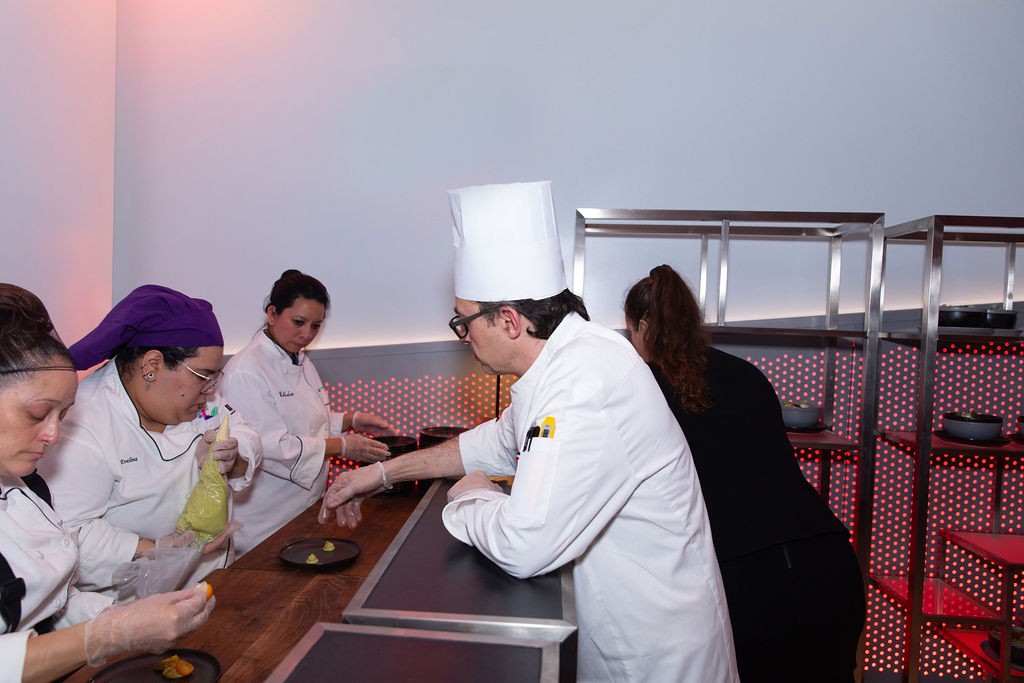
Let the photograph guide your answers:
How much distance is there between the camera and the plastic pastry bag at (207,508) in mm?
1980

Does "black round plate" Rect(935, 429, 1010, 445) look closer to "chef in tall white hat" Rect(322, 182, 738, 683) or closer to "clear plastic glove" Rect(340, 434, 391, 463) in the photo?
"chef in tall white hat" Rect(322, 182, 738, 683)

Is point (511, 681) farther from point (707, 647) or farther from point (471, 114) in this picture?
point (471, 114)

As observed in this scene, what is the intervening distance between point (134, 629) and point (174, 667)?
0.35 ft

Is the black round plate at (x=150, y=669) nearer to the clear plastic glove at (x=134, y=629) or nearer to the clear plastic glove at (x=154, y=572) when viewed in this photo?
the clear plastic glove at (x=134, y=629)

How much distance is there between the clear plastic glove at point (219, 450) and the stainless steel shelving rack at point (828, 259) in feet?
5.46

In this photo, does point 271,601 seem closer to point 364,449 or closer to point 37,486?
point 37,486

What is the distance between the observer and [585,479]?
133 cm

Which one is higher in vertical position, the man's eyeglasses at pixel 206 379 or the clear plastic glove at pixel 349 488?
the man's eyeglasses at pixel 206 379

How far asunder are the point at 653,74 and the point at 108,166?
2889 millimetres

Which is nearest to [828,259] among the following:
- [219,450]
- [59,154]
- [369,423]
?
[369,423]

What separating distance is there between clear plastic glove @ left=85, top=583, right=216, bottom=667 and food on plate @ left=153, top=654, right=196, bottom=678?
0.13 feet

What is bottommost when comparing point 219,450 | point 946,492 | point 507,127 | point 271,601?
point 946,492

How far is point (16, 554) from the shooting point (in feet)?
4.23

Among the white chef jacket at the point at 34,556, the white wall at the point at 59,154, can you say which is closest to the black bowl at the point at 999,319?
the white chef jacket at the point at 34,556
